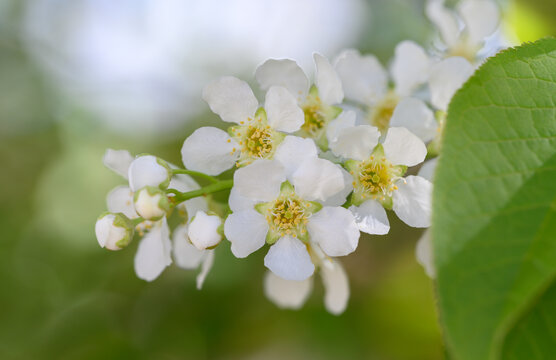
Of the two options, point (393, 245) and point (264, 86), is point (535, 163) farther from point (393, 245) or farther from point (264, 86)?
point (393, 245)

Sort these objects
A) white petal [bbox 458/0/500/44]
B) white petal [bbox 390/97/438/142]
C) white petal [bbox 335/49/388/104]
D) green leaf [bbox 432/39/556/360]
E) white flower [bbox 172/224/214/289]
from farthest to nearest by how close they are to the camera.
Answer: white petal [bbox 458/0/500/44], white petal [bbox 335/49/388/104], white flower [bbox 172/224/214/289], white petal [bbox 390/97/438/142], green leaf [bbox 432/39/556/360]

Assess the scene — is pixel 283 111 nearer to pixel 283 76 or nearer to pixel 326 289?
pixel 283 76

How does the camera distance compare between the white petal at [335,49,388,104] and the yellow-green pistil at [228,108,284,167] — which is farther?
the white petal at [335,49,388,104]

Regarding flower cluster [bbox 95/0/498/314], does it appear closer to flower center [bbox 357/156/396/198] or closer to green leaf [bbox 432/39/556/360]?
flower center [bbox 357/156/396/198]

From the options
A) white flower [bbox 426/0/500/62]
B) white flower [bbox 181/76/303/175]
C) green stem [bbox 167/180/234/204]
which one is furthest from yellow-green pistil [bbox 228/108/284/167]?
white flower [bbox 426/0/500/62]

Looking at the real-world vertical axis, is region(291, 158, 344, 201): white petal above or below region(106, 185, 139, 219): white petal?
above

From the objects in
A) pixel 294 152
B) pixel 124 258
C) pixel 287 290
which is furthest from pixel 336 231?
pixel 124 258
